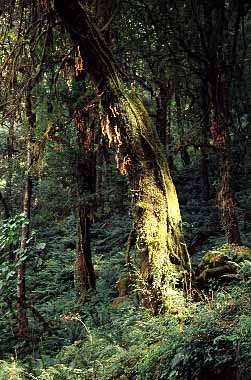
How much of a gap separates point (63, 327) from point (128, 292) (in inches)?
66.2

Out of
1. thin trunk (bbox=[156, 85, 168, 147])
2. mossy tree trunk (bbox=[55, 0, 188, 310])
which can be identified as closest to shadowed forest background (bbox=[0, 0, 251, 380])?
mossy tree trunk (bbox=[55, 0, 188, 310])

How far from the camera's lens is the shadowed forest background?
5.28 m

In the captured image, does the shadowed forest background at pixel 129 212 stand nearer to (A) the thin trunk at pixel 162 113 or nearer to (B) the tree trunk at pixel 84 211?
(B) the tree trunk at pixel 84 211

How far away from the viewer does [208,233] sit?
13.5 meters

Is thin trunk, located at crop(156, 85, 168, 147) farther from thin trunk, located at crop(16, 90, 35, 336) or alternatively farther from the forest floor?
thin trunk, located at crop(16, 90, 35, 336)

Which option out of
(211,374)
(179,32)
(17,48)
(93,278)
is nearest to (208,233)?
(93,278)

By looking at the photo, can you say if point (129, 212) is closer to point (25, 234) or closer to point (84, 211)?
point (84, 211)

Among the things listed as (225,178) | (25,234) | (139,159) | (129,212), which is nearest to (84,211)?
(129,212)

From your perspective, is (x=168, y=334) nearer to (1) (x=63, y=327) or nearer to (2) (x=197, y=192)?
(1) (x=63, y=327)

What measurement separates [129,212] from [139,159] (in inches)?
156

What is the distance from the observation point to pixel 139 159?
21.7 ft

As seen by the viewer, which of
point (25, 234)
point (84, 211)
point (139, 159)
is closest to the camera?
point (139, 159)

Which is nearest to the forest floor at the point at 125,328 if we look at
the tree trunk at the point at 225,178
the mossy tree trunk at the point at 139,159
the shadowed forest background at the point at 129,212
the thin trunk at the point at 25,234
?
the shadowed forest background at the point at 129,212

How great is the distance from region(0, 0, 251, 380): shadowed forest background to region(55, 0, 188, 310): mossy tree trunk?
0.06ft
